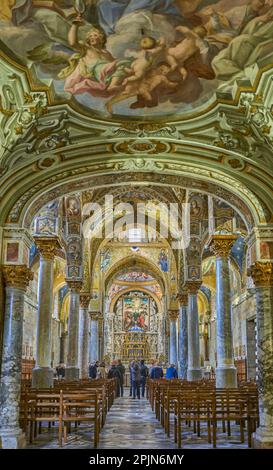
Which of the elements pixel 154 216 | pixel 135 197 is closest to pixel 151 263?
pixel 154 216

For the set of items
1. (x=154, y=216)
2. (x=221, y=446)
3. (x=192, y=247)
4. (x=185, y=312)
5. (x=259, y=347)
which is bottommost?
(x=221, y=446)

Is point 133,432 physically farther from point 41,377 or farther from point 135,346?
point 135,346

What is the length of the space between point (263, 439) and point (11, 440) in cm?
517

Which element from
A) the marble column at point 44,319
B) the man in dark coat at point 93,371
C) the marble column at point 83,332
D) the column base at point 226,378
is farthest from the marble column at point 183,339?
the marble column at point 44,319

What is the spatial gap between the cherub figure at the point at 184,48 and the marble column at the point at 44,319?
9.27 m

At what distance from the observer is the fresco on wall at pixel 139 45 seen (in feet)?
28.2

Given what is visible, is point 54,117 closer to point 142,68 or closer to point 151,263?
point 142,68

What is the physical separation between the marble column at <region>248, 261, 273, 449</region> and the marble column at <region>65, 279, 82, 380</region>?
1179 centimetres

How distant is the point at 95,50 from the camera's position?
9.65 metres

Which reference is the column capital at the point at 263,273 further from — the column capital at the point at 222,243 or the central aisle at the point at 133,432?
the column capital at the point at 222,243

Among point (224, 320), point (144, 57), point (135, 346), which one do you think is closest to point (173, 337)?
point (135, 346)

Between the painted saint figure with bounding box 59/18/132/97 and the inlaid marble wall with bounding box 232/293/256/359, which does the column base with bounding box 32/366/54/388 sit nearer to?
the painted saint figure with bounding box 59/18/132/97
